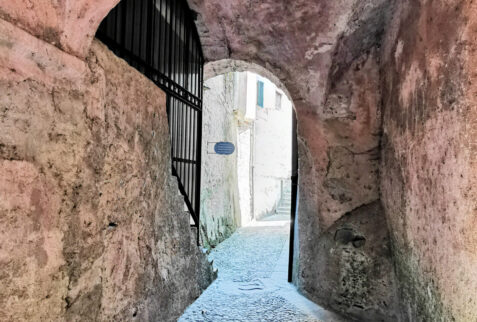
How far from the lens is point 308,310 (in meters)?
3.00

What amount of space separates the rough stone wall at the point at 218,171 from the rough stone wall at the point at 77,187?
383cm

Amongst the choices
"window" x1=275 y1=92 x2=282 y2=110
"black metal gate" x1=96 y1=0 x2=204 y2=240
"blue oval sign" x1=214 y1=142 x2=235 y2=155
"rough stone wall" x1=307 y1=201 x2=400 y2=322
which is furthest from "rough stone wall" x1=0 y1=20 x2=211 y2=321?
"window" x1=275 y1=92 x2=282 y2=110

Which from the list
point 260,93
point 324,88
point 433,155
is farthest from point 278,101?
point 433,155

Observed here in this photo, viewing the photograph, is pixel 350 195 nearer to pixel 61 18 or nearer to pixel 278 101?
pixel 61 18

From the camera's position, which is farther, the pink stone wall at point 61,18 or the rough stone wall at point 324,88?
the rough stone wall at point 324,88

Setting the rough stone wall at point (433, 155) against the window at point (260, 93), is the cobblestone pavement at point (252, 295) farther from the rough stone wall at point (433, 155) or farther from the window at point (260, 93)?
the window at point (260, 93)

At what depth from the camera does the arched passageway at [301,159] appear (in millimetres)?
1166

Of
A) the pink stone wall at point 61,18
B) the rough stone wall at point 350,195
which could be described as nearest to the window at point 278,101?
the rough stone wall at point 350,195

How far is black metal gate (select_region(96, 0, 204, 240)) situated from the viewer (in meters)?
2.23

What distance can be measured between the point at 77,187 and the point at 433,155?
6.36 feet

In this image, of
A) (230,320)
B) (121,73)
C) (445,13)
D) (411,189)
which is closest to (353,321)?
(230,320)

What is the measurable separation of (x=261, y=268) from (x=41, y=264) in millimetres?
3695

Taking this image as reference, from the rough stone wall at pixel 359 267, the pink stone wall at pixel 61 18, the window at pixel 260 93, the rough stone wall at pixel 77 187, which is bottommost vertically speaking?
the rough stone wall at pixel 359 267

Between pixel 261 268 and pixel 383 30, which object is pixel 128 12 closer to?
pixel 383 30
